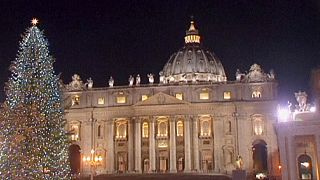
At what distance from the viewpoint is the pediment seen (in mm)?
87312

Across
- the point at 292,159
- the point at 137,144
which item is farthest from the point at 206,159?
the point at 292,159

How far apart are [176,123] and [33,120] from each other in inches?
2433

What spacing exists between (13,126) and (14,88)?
2.07 metres

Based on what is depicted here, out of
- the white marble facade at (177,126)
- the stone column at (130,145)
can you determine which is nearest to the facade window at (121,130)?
the white marble facade at (177,126)

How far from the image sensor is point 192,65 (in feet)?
365

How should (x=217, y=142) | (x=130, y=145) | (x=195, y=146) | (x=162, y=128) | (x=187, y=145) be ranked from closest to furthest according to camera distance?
(x=217, y=142)
(x=187, y=145)
(x=195, y=146)
(x=130, y=145)
(x=162, y=128)

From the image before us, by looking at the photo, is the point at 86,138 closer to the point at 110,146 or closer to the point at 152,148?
the point at 110,146

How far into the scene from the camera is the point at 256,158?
10000 cm

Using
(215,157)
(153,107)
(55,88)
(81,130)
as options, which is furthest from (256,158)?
(55,88)

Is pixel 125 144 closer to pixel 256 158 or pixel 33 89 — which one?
pixel 256 158

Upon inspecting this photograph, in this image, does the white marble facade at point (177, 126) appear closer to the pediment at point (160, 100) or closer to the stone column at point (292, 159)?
the pediment at point (160, 100)

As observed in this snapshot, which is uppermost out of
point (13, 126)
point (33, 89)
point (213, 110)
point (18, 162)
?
point (213, 110)

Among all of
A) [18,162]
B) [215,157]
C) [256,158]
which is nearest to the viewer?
[18,162]

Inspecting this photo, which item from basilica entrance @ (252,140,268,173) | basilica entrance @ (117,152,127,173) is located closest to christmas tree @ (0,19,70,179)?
basilica entrance @ (117,152,127,173)
